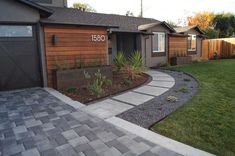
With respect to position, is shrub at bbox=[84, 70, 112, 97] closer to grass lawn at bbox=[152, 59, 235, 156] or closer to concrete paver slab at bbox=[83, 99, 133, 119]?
concrete paver slab at bbox=[83, 99, 133, 119]

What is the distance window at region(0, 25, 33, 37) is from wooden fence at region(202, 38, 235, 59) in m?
15.9

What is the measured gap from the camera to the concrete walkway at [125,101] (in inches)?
191

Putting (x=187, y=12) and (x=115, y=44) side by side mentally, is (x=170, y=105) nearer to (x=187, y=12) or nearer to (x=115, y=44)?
(x=115, y=44)

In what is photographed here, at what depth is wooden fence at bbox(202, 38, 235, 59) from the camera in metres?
18.7

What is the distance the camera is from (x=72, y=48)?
8.05m

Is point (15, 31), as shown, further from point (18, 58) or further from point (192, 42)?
point (192, 42)

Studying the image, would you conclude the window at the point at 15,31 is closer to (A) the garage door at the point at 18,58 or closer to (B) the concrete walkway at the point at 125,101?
(A) the garage door at the point at 18,58

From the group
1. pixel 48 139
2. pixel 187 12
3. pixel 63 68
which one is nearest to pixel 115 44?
pixel 63 68

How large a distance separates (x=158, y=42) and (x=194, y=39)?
5.35m

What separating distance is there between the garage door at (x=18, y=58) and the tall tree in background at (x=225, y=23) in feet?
87.1

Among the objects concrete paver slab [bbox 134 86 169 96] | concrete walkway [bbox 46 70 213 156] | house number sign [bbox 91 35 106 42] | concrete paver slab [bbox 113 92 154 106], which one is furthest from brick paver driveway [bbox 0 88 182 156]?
house number sign [bbox 91 35 106 42]

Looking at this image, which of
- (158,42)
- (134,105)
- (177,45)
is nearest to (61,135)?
(134,105)

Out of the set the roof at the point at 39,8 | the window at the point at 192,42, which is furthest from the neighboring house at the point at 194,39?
the roof at the point at 39,8

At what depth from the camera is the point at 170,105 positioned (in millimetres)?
5164
